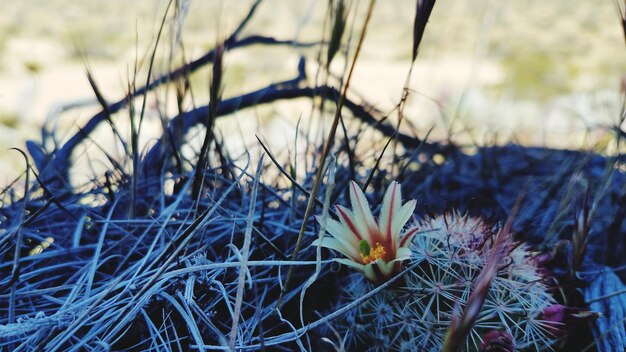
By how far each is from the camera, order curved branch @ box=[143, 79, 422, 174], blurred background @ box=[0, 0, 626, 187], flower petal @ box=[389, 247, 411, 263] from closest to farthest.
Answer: flower petal @ box=[389, 247, 411, 263]
curved branch @ box=[143, 79, 422, 174]
blurred background @ box=[0, 0, 626, 187]

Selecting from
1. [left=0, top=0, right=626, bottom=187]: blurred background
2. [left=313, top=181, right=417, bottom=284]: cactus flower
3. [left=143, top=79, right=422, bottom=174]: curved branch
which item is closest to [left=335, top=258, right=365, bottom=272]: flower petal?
[left=313, top=181, right=417, bottom=284]: cactus flower

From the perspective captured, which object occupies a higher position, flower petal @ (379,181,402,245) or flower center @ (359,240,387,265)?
flower petal @ (379,181,402,245)

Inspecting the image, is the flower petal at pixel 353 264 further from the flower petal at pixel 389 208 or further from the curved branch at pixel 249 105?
the curved branch at pixel 249 105

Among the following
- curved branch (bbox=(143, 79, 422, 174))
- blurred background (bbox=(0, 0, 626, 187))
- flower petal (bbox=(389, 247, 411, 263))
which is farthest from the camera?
blurred background (bbox=(0, 0, 626, 187))

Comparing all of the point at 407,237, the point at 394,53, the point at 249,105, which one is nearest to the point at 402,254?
the point at 407,237

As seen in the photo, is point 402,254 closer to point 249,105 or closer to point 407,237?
point 407,237

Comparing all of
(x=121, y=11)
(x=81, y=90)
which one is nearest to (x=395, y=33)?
(x=121, y=11)

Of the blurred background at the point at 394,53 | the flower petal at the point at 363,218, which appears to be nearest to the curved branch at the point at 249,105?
the flower petal at the point at 363,218

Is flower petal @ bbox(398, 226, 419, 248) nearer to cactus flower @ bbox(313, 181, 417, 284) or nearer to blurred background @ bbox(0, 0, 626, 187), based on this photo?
cactus flower @ bbox(313, 181, 417, 284)
